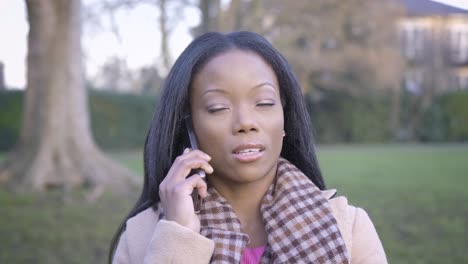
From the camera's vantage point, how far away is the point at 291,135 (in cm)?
221

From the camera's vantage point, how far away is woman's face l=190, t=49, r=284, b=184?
192cm

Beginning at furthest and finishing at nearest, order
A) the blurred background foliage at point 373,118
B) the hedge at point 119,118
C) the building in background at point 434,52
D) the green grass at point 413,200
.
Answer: the building in background at point 434,52, the blurred background foliage at point 373,118, the hedge at point 119,118, the green grass at point 413,200

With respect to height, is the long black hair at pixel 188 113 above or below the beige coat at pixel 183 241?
above

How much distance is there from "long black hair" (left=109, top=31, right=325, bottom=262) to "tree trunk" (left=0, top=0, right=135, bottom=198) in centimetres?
661

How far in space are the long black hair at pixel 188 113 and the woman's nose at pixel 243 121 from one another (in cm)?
23

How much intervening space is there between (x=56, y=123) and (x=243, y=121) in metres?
7.46

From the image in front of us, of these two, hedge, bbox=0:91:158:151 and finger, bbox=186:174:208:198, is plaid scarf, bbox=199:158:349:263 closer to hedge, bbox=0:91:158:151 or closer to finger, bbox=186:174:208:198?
finger, bbox=186:174:208:198

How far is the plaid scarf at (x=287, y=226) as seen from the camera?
186 centimetres

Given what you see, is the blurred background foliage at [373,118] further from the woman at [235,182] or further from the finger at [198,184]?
the finger at [198,184]

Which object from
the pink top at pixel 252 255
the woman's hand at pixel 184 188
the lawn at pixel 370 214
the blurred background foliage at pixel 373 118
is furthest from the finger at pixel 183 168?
the blurred background foliage at pixel 373 118

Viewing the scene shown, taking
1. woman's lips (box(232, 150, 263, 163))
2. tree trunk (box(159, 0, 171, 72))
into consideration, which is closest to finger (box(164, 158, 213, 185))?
woman's lips (box(232, 150, 263, 163))

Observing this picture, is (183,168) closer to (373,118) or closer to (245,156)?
(245,156)

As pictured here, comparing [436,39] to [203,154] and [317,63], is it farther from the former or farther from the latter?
[203,154]

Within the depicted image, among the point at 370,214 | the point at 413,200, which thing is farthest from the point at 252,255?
the point at 413,200
